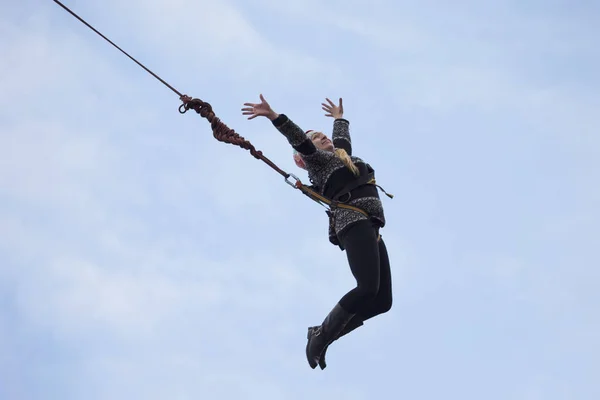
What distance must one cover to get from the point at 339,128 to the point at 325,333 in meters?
2.40

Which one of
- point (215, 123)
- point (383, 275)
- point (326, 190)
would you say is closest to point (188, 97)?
point (215, 123)

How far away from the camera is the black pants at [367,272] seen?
894cm

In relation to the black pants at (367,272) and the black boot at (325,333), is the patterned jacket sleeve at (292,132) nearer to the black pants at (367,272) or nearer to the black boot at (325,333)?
the black pants at (367,272)

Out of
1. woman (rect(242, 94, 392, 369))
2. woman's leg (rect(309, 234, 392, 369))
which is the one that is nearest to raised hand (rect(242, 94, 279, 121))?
woman (rect(242, 94, 392, 369))

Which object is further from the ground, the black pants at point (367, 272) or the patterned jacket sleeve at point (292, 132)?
the patterned jacket sleeve at point (292, 132)

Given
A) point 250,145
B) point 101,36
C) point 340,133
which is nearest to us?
point 101,36

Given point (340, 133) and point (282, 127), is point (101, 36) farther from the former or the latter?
point (340, 133)

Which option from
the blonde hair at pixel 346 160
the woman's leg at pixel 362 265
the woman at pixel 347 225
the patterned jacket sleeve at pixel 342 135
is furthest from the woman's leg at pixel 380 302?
the patterned jacket sleeve at pixel 342 135

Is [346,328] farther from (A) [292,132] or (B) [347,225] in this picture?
(A) [292,132]

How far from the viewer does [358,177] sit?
952cm

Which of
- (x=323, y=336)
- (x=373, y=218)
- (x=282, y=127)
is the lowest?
(x=323, y=336)

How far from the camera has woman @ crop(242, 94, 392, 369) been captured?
9.00m

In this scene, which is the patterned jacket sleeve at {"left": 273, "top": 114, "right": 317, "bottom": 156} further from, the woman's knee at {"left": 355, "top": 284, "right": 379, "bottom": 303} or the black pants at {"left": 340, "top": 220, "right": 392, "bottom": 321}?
the woman's knee at {"left": 355, "top": 284, "right": 379, "bottom": 303}

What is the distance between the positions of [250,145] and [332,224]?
3.94 ft
